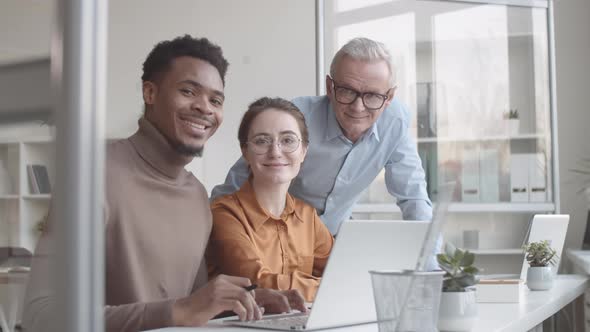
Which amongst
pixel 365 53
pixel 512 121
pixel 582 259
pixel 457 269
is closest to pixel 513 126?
pixel 512 121

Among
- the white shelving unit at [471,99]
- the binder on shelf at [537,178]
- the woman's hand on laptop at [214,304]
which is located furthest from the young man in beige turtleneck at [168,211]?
the binder on shelf at [537,178]

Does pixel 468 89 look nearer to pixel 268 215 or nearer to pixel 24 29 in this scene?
pixel 268 215

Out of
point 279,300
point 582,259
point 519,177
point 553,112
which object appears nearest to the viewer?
point 279,300

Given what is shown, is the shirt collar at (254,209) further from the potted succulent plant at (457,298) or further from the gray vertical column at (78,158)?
the gray vertical column at (78,158)

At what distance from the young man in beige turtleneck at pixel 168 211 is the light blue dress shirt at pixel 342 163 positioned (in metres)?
0.56

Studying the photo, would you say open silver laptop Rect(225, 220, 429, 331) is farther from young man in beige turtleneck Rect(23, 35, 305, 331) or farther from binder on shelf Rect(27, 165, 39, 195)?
binder on shelf Rect(27, 165, 39, 195)

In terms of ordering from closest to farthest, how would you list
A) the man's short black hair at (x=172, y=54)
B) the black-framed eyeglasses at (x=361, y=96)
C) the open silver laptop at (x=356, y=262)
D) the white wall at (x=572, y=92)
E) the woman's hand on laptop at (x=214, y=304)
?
the open silver laptop at (x=356, y=262), the woman's hand on laptop at (x=214, y=304), the man's short black hair at (x=172, y=54), the black-framed eyeglasses at (x=361, y=96), the white wall at (x=572, y=92)

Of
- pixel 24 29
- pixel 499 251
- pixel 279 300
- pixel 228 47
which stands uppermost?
pixel 228 47

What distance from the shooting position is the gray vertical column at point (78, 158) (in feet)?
1.80

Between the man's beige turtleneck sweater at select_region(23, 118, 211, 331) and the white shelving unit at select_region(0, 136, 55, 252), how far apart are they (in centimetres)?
91

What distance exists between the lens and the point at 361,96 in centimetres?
219

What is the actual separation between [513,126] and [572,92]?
44 cm

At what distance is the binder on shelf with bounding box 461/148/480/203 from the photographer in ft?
13.9

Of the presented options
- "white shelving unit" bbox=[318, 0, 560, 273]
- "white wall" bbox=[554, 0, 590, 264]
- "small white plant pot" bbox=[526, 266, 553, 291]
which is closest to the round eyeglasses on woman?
"small white plant pot" bbox=[526, 266, 553, 291]
